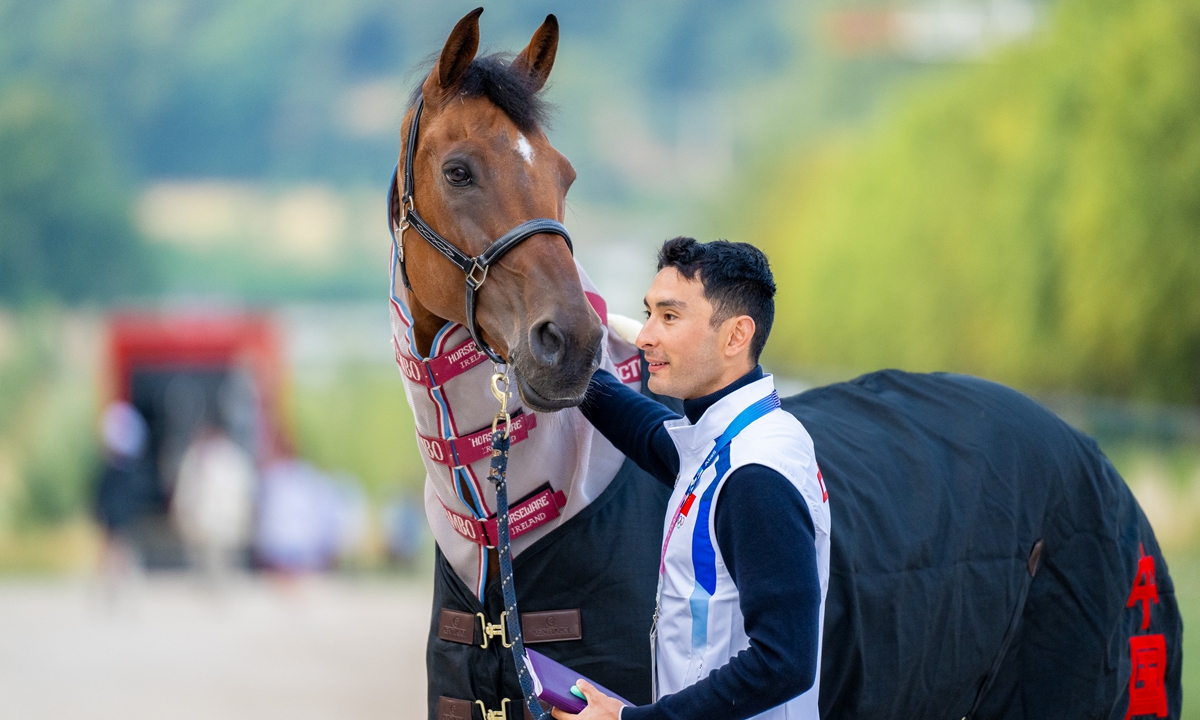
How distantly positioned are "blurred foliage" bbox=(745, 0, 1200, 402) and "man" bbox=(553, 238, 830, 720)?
33.2 feet

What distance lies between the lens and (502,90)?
2.20 meters

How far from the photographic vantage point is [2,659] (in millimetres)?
8141

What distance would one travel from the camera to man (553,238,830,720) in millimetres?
1542

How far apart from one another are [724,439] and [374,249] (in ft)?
69.4

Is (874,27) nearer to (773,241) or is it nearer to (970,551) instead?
(773,241)

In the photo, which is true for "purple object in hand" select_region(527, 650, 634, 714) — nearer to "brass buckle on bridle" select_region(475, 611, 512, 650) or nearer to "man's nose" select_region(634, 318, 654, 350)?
"brass buckle on bridle" select_region(475, 611, 512, 650)

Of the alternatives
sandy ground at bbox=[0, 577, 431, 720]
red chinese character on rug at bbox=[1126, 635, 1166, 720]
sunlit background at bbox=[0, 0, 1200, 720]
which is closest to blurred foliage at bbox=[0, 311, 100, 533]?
sunlit background at bbox=[0, 0, 1200, 720]

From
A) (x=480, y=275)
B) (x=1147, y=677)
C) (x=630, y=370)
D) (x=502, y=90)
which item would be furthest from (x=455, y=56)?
(x=1147, y=677)

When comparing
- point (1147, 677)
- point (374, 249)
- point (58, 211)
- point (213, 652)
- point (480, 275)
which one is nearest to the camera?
point (480, 275)

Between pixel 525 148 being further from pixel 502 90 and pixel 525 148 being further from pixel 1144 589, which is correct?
pixel 1144 589

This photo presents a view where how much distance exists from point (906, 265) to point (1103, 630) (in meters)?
12.4

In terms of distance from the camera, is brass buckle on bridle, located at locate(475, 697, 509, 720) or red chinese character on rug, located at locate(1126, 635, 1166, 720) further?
red chinese character on rug, located at locate(1126, 635, 1166, 720)

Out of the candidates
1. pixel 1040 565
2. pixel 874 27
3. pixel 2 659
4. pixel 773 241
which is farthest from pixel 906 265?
pixel 1040 565

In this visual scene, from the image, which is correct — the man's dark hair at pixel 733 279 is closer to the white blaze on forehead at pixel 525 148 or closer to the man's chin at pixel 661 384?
the man's chin at pixel 661 384
